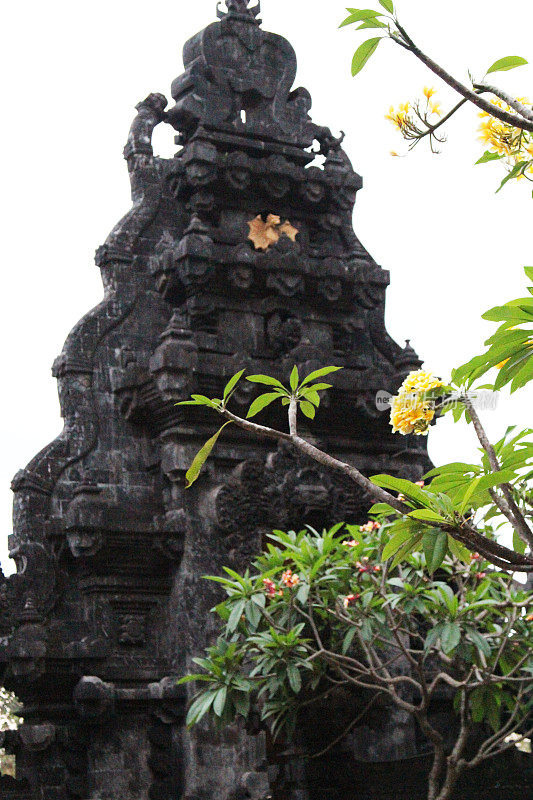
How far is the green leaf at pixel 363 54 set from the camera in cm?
717

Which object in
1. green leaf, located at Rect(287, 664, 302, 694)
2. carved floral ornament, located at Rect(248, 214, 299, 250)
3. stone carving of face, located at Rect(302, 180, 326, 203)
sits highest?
stone carving of face, located at Rect(302, 180, 326, 203)

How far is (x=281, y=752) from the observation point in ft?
57.2

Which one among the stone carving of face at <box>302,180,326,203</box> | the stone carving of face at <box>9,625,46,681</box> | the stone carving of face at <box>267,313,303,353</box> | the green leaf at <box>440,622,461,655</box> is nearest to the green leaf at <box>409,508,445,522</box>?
the green leaf at <box>440,622,461,655</box>

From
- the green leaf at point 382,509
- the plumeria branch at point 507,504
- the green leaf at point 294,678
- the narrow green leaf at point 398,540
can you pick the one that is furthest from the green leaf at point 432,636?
the narrow green leaf at point 398,540

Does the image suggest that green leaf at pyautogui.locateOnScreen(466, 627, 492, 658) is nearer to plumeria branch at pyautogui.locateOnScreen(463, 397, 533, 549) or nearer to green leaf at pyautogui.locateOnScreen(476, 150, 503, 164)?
plumeria branch at pyautogui.locateOnScreen(463, 397, 533, 549)

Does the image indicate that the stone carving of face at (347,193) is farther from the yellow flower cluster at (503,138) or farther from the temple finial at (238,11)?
the yellow flower cluster at (503,138)

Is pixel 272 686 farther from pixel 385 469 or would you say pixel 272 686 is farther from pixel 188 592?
pixel 385 469

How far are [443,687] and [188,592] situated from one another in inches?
156

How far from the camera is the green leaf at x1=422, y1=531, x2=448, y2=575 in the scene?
6.86 metres

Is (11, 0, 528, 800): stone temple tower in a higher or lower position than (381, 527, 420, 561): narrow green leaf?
higher

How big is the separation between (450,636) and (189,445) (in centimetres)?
524

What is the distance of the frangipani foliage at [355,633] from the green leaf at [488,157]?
305 inches

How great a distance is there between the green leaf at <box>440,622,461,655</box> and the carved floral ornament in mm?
7225

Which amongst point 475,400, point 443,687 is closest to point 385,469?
point 443,687
